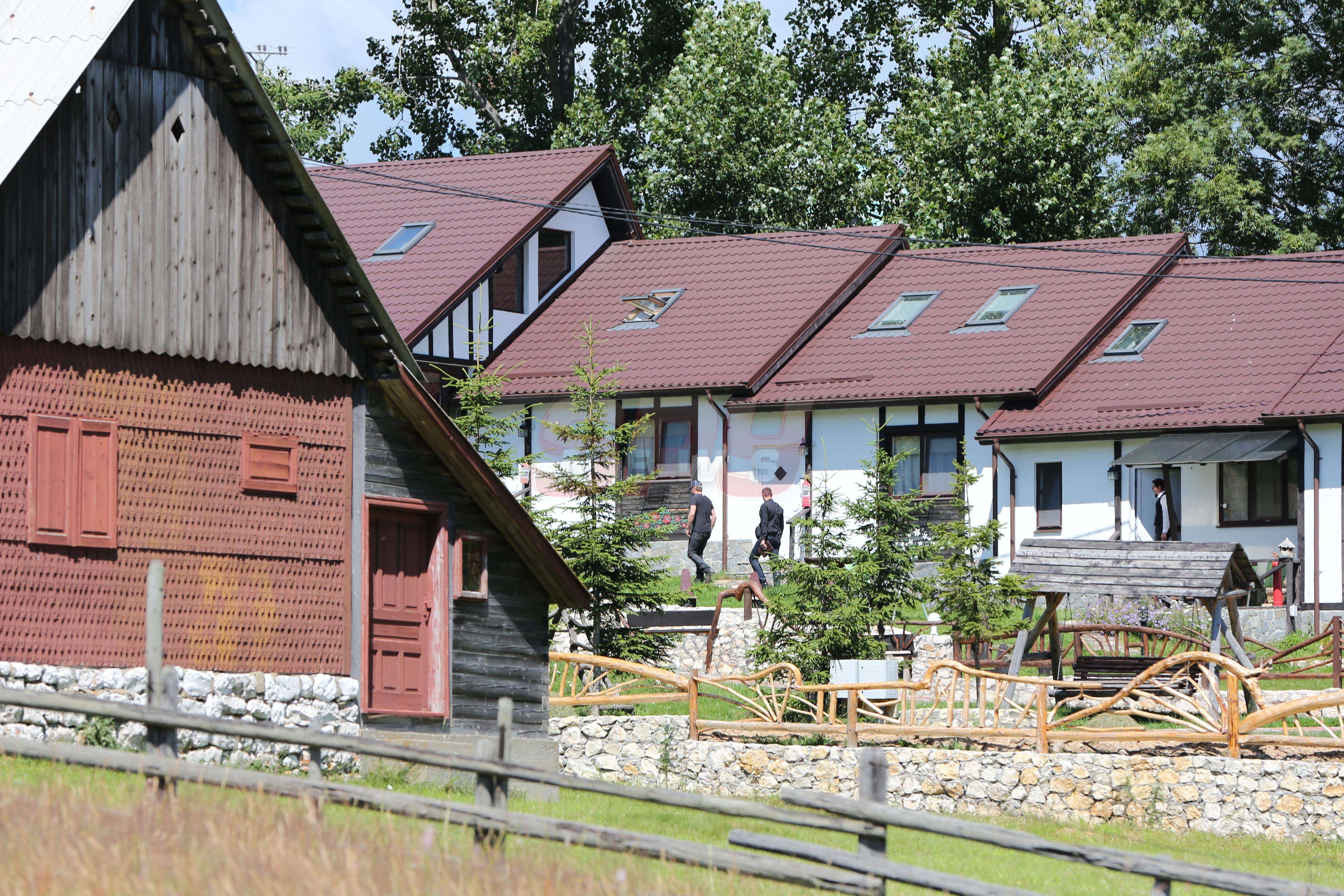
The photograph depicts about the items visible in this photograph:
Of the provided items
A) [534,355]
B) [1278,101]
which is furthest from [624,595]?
[1278,101]

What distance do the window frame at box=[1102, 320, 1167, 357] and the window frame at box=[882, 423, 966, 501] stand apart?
3.21 m

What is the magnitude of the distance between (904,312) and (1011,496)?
553 centimetres

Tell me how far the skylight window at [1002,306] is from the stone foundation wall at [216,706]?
22.2 metres

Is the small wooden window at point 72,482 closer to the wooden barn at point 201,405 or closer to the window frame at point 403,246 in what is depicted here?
the wooden barn at point 201,405

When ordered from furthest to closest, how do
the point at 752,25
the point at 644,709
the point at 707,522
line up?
the point at 752,25 < the point at 707,522 < the point at 644,709

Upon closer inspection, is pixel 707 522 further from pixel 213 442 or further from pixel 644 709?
pixel 213 442

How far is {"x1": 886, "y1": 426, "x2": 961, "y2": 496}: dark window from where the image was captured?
3797 cm

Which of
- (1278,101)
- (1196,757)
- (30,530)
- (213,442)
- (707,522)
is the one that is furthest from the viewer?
(1278,101)

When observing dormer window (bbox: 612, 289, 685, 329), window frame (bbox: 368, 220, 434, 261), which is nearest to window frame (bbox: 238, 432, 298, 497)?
window frame (bbox: 368, 220, 434, 261)

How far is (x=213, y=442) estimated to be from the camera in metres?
19.4

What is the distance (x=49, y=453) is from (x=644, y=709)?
10.1m

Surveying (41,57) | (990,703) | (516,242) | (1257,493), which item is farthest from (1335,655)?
(516,242)

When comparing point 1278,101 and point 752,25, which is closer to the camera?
point 1278,101

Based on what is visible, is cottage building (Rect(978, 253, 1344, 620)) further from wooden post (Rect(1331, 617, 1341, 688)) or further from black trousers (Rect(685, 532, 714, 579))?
wooden post (Rect(1331, 617, 1341, 688))
